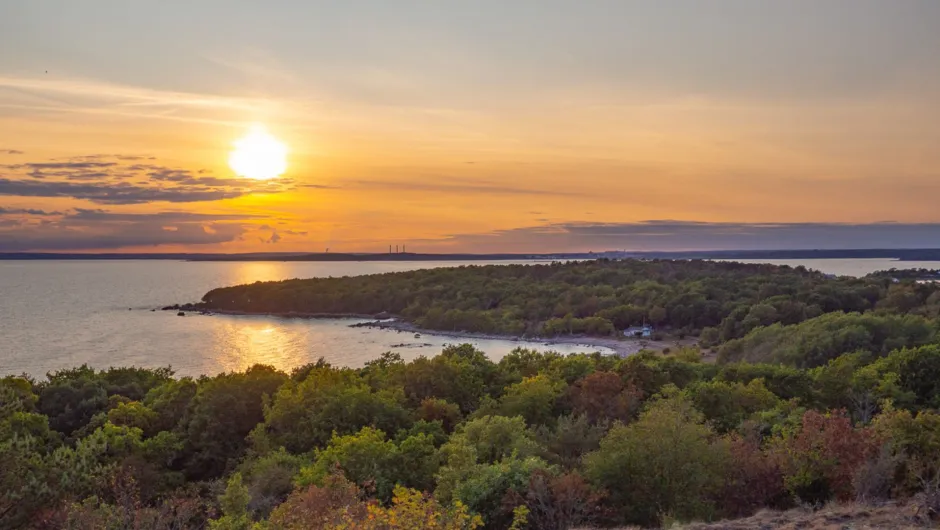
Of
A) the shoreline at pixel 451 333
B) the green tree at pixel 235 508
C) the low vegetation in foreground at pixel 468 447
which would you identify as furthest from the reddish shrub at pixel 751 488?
the shoreline at pixel 451 333

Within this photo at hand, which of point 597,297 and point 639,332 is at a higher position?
point 597,297

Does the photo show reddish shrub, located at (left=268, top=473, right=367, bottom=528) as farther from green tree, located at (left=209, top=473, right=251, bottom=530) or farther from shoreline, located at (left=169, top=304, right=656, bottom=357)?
shoreline, located at (left=169, top=304, right=656, bottom=357)

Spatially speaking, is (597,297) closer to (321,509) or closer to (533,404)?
(533,404)

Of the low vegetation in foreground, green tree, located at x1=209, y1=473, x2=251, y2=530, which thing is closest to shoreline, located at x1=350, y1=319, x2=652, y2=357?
the low vegetation in foreground

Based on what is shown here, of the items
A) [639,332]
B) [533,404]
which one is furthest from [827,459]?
[639,332]

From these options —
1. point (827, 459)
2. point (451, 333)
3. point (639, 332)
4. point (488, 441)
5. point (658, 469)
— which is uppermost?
point (827, 459)

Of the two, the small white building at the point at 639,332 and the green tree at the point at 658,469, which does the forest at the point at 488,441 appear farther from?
the small white building at the point at 639,332
